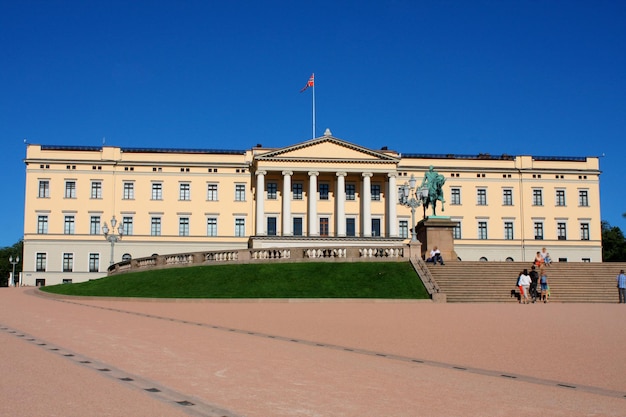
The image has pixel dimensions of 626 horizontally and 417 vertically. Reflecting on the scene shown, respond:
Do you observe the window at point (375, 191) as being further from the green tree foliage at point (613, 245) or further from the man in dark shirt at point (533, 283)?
the man in dark shirt at point (533, 283)

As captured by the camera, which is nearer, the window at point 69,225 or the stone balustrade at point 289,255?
the stone balustrade at point 289,255

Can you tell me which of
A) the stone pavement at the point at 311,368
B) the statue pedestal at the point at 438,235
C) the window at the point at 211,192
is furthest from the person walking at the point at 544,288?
the window at the point at 211,192

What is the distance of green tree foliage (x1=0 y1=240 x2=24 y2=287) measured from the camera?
14038cm

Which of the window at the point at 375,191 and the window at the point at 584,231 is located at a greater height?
the window at the point at 375,191

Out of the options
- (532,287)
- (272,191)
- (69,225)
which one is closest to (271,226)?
(272,191)

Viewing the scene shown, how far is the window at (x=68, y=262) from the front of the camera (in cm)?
8494

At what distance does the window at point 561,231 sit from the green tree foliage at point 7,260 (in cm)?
9911

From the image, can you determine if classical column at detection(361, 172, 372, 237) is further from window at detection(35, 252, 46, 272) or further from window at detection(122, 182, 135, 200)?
window at detection(35, 252, 46, 272)

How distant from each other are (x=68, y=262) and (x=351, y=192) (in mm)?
35973

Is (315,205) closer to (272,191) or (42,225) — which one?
(272,191)

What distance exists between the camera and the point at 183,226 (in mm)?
88188

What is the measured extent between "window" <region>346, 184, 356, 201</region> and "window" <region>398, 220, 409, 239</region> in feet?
22.6

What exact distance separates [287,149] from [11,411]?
7760cm

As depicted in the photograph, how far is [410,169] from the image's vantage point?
9094 cm
